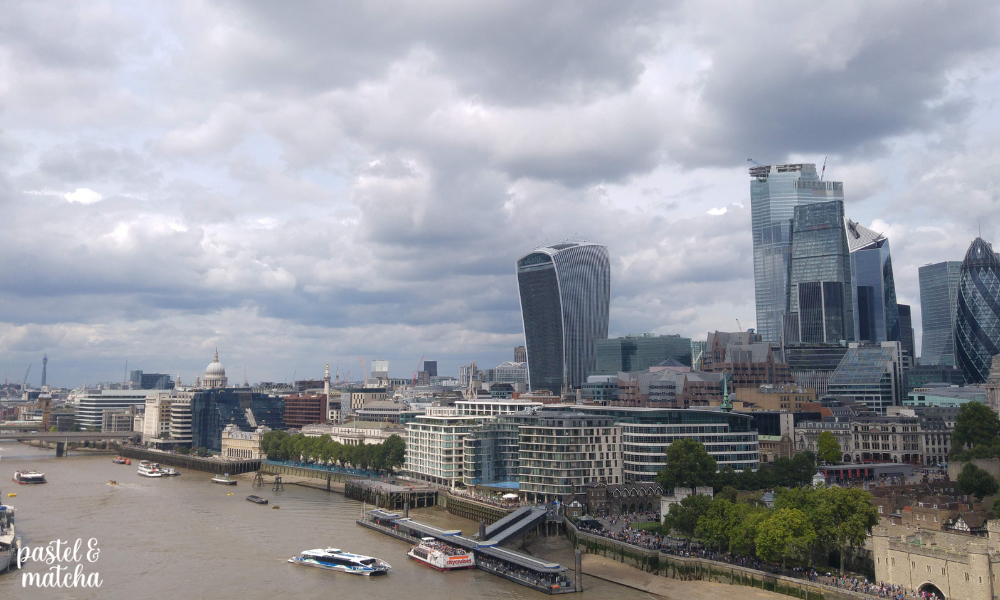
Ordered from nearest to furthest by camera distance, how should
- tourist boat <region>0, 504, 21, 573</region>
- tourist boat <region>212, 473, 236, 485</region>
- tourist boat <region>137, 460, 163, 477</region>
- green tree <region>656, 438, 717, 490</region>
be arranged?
tourist boat <region>0, 504, 21, 573</region>
green tree <region>656, 438, 717, 490</region>
tourist boat <region>212, 473, 236, 485</region>
tourist boat <region>137, 460, 163, 477</region>

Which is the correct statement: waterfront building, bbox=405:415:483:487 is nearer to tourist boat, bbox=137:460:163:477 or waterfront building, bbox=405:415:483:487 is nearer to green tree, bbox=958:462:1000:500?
tourist boat, bbox=137:460:163:477

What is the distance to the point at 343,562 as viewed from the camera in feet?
267

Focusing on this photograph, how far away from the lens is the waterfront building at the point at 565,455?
116438mm

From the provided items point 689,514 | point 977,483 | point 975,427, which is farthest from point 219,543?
point 975,427

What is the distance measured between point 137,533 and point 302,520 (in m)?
22.3

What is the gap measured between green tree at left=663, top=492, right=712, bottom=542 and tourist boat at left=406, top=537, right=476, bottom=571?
70.6ft

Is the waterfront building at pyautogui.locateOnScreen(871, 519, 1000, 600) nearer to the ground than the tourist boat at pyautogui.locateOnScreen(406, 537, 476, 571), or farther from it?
farther from it

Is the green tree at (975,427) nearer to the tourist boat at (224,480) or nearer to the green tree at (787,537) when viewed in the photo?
the green tree at (787,537)

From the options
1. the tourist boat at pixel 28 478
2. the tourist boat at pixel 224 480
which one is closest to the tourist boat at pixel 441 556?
the tourist boat at pixel 224 480

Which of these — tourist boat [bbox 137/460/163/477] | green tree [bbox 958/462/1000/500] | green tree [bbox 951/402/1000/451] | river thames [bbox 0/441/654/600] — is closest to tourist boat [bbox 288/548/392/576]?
river thames [bbox 0/441/654/600]

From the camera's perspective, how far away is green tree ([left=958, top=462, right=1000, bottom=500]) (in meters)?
95.1

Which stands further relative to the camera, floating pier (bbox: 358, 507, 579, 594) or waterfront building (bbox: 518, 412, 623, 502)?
waterfront building (bbox: 518, 412, 623, 502)

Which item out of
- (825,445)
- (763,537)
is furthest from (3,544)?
(825,445)

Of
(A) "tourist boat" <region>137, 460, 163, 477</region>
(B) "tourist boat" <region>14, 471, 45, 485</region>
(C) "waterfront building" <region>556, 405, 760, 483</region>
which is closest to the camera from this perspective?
(C) "waterfront building" <region>556, 405, 760, 483</region>
